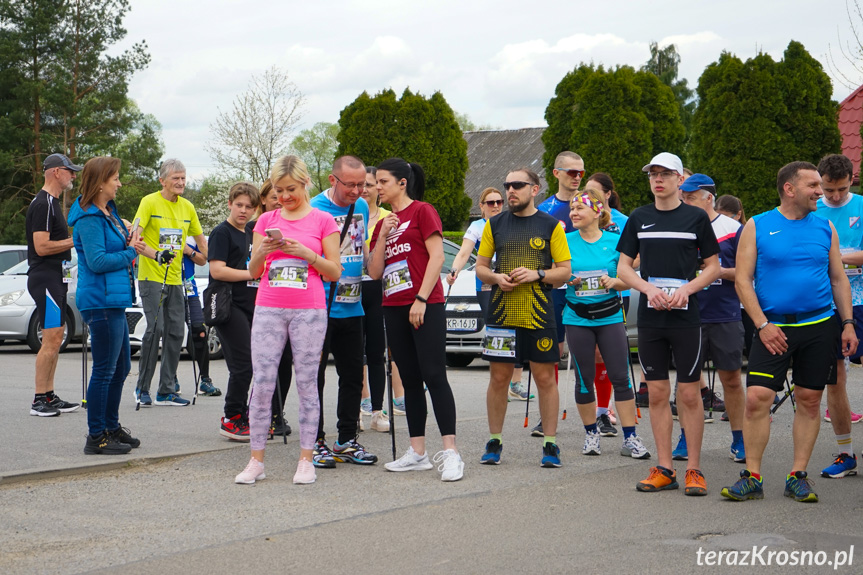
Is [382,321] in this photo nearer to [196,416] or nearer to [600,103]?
[196,416]

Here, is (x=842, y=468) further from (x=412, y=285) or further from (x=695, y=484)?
(x=412, y=285)

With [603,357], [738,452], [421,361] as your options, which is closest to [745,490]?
[738,452]

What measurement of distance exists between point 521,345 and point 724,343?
174 cm

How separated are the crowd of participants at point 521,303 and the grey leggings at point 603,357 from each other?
0.04 ft

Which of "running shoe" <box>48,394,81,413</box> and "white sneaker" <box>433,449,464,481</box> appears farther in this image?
"running shoe" <box>48,394,81,413</box>

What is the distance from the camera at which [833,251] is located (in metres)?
6.25

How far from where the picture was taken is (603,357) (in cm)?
770

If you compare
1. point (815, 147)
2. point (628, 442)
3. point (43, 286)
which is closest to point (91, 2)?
point (815, 147)

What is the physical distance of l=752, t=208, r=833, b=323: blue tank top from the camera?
606cm

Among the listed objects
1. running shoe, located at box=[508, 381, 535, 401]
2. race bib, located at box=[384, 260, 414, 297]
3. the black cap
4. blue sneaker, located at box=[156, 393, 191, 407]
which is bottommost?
running shoe, located at box=[508, 381, 535, 401]

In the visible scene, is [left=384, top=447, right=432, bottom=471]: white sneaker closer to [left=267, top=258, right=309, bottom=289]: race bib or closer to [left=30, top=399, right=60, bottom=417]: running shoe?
[left=267, top=258, right=309, bottom=289]: race bib

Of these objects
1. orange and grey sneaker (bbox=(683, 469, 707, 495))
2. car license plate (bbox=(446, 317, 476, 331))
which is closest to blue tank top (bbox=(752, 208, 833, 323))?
orange and grey sneaker (bbox=(683, 469, 707, 495))

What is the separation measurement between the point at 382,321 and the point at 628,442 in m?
2.06

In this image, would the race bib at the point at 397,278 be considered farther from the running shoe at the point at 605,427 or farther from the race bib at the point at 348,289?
the running shoe at the point at 605,427
